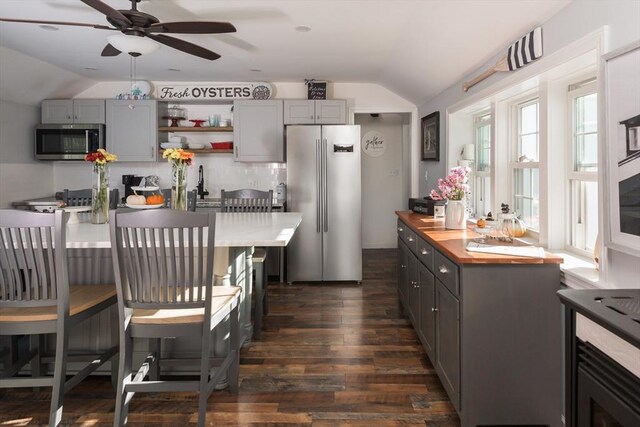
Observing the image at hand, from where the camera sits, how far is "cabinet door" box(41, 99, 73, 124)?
5.57 meters

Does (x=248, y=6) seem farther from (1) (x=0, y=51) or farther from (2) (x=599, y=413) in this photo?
(2) (x=599, y=413)

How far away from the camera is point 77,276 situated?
8.82 feet

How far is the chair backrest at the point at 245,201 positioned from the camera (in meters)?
4.23

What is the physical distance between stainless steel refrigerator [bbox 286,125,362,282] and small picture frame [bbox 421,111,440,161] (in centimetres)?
83

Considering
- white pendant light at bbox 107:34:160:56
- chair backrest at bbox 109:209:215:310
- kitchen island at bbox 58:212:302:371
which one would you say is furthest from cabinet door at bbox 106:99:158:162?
chair backrest at bbox 109:209:215:310

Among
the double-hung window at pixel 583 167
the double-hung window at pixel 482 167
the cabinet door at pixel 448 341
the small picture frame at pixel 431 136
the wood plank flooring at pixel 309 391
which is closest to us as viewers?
the cabinet door at pixel 448 341

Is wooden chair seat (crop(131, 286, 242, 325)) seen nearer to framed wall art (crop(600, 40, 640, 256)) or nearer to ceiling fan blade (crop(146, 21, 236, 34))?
ceiling fan blade (crop(146, 21, 236, 34))

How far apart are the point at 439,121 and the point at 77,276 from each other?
3730 millimetres

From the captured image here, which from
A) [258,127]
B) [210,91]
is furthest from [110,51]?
[210,91]

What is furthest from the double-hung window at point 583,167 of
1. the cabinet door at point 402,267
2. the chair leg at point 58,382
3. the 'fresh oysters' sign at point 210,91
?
the 'fresh oysters' sign at point 210,91

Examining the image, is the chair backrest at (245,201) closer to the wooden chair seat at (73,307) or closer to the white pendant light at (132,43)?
the white pendant light at (132,43)

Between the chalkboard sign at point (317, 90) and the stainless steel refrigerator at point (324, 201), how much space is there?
64 cm

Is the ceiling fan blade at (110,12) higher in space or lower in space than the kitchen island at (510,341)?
higher

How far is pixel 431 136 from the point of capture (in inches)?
204
